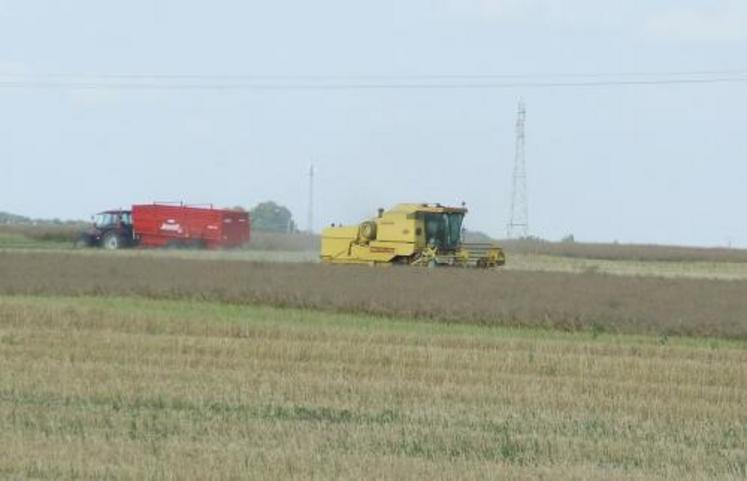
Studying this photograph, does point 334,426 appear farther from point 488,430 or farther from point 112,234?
point 112,234

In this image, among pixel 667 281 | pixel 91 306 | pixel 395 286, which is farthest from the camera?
pixel 667 281

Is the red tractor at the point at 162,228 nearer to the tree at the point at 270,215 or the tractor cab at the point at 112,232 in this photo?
the tractor cab at the point at 112,232

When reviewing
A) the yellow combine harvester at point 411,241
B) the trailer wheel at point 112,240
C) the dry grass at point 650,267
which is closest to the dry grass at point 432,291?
the yellow combine harvester at point 411,241

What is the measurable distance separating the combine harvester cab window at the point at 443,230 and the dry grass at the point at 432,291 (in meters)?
5.99

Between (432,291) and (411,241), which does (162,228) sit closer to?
(411,241)

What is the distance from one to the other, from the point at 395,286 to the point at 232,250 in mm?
29145

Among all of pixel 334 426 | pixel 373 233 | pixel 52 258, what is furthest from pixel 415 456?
pixel 373 233

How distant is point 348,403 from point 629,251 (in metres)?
53.5

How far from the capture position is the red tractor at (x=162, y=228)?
59.3 metres

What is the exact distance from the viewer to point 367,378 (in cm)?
1591

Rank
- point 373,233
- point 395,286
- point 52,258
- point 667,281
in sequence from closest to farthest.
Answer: point 395,286
point 667,281
point 52,258
point 373,233

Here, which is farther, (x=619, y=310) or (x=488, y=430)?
(x=619, y=310)

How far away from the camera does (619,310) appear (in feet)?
86.9

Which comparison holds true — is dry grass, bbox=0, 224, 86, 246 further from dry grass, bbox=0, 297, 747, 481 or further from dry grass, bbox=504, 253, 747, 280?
dry grass, bbox=0, 297, 747, 481
